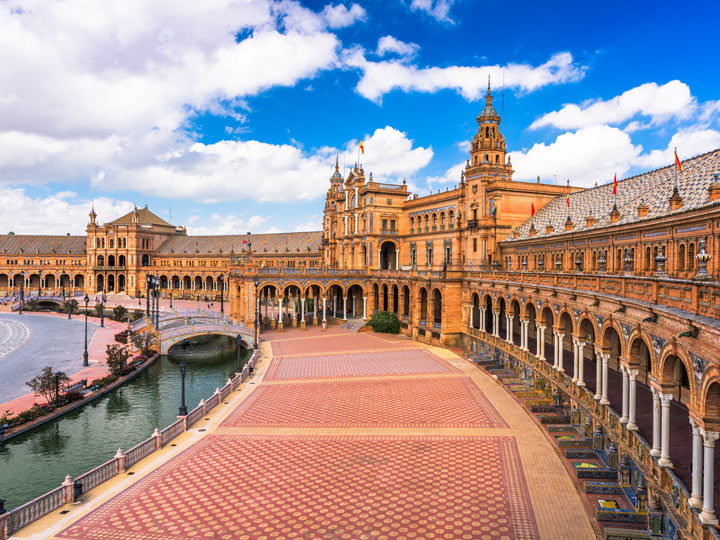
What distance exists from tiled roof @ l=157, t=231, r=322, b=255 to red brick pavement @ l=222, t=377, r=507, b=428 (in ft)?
206

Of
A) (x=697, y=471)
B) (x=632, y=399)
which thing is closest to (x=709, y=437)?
(x=697, y=471)

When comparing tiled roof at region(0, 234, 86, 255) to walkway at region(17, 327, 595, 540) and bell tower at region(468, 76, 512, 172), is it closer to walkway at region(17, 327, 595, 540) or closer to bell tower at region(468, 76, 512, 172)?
bell tower at region(468, 76, 512, 172)

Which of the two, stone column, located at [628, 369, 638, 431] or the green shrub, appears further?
the green shrub

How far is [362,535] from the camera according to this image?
565 inches

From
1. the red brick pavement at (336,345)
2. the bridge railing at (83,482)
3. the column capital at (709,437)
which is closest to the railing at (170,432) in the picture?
the bridge railing at (83,482)

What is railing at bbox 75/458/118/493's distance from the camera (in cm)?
1742

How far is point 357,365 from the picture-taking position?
3791cm

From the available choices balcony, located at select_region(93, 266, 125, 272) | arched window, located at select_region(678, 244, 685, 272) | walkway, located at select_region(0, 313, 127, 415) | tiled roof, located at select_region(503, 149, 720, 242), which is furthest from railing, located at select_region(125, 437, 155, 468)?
balcony, located at select_region(93, 266, 125, 272)

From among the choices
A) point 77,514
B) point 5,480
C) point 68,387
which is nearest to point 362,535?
point 77,514

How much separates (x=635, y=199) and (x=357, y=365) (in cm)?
2314

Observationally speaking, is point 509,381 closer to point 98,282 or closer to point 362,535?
point 362,535

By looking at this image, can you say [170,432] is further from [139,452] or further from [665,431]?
[665,431]

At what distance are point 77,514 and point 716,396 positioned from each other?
63.6 ft

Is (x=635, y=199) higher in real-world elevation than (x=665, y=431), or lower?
higher
